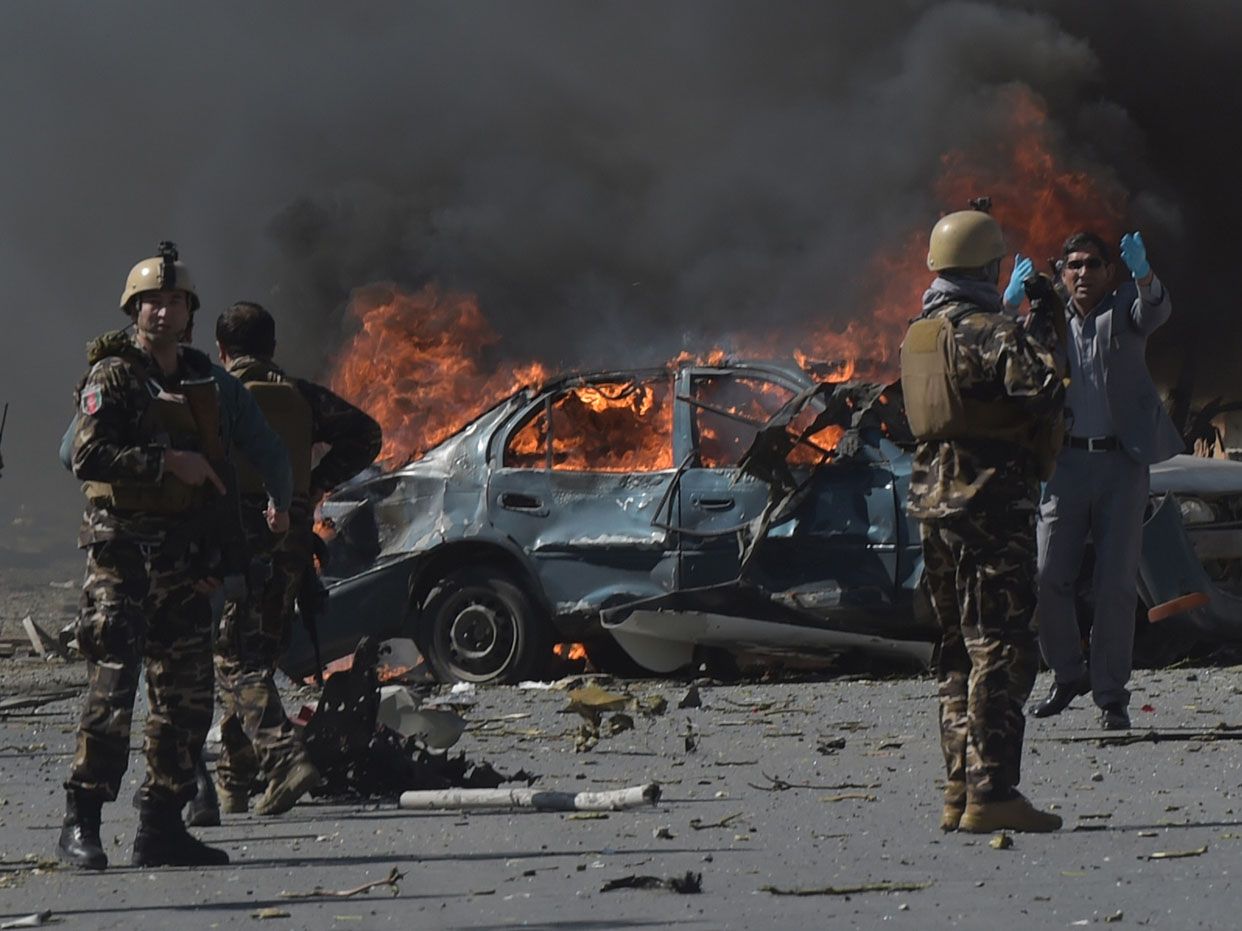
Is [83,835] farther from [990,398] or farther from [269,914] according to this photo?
[990,398]

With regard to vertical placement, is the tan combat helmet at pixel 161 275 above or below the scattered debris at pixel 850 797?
above

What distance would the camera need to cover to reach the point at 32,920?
5.04 metres

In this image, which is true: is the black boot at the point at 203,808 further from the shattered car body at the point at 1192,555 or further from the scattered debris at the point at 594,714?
the shattered car body at the point at 1192,555

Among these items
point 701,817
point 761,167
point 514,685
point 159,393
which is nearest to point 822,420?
point 514,685

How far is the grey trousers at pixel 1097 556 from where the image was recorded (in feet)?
27.5

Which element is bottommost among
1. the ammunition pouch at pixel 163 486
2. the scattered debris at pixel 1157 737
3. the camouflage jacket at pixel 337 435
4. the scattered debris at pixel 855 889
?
the scattered debris at pixel 855 889

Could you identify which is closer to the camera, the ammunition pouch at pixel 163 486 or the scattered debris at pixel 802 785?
the ammunition pouch at pixel 163 486

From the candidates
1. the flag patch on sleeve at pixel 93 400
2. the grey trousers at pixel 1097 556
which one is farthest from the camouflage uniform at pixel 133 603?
the grey trousers at pixel 1097 556

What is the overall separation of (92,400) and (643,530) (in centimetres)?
538

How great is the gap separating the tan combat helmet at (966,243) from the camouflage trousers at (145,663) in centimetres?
227

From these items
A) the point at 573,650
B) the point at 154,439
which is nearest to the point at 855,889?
the point at 154,439

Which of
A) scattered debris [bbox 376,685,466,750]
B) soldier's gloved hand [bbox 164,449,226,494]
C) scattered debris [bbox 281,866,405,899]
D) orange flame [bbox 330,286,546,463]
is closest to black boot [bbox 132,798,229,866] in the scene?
scattered debris [bbox 281,866,405,899]

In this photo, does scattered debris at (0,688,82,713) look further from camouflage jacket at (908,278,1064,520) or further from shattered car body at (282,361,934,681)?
camouflage jacket at (908,278,1064,520)

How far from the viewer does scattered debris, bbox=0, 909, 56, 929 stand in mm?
5004
